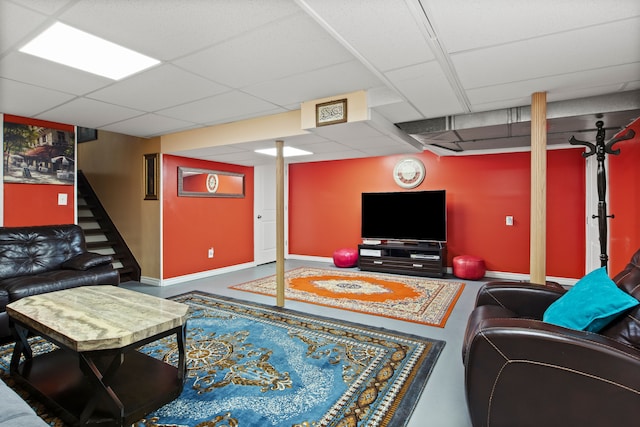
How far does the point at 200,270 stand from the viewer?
5602 mm

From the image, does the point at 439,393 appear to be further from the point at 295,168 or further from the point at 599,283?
the point at 295,168

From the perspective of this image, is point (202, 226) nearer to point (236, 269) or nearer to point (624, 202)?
point (236, 269)

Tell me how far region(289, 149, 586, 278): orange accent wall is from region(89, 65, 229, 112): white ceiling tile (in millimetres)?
4202

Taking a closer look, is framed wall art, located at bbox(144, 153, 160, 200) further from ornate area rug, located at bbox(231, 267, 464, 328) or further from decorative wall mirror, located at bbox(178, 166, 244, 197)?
ornate area rug, located at bbox(231, 267, 464, 328)

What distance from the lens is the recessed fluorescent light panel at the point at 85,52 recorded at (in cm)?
204

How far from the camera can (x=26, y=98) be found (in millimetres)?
3199

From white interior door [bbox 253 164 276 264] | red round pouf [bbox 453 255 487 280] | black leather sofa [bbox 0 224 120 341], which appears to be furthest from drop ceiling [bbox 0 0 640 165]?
white interior door [bbox 253 164 276 264]

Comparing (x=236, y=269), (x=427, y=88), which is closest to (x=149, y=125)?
(x=236, y=269)

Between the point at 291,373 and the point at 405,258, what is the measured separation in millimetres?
3891

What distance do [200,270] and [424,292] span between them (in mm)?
3690

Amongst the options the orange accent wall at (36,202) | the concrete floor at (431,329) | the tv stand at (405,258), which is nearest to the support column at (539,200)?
the concrete floor at (431,329)

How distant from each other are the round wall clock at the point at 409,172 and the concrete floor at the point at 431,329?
1925mm

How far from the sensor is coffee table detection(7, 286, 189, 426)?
1683 mm

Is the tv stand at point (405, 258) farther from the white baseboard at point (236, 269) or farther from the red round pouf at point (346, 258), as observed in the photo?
the white baseboard at point (236, 269)
